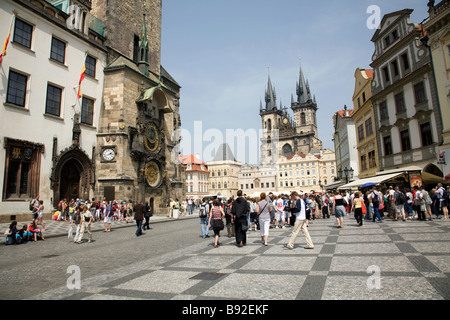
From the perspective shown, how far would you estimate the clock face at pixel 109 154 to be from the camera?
75.9ft

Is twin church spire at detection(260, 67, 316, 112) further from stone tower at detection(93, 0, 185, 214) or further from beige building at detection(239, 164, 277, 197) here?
stone tower at detection(93, 0, 185, 214)

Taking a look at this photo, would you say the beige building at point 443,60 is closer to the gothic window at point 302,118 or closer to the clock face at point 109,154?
the clock face at point 109,154

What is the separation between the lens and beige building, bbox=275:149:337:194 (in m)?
91.6

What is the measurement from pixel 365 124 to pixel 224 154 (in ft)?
258

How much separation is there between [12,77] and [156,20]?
65.2 feet

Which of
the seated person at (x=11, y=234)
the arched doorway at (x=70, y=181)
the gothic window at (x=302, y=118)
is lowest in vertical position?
the seated person at (x=11, y=234)

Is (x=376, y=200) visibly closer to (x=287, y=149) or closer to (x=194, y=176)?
(x=194, y=176)

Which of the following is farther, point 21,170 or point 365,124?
point 365,124

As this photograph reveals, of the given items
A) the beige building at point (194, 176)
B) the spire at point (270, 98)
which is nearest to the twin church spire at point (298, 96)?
the spire at point (270, 98)

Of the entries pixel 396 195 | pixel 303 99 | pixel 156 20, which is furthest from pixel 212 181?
pixel 396 195

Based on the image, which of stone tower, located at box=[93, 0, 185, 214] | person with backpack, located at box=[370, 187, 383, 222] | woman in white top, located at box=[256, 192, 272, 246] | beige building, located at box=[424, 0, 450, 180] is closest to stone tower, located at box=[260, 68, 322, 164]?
stone tower, located at box=[93, 0, 185, 214]

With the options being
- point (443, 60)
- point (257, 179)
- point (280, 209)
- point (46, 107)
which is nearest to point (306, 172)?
point (257, 179)

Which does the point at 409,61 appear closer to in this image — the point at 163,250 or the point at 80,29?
the point at 163,250

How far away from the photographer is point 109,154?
23.2m
